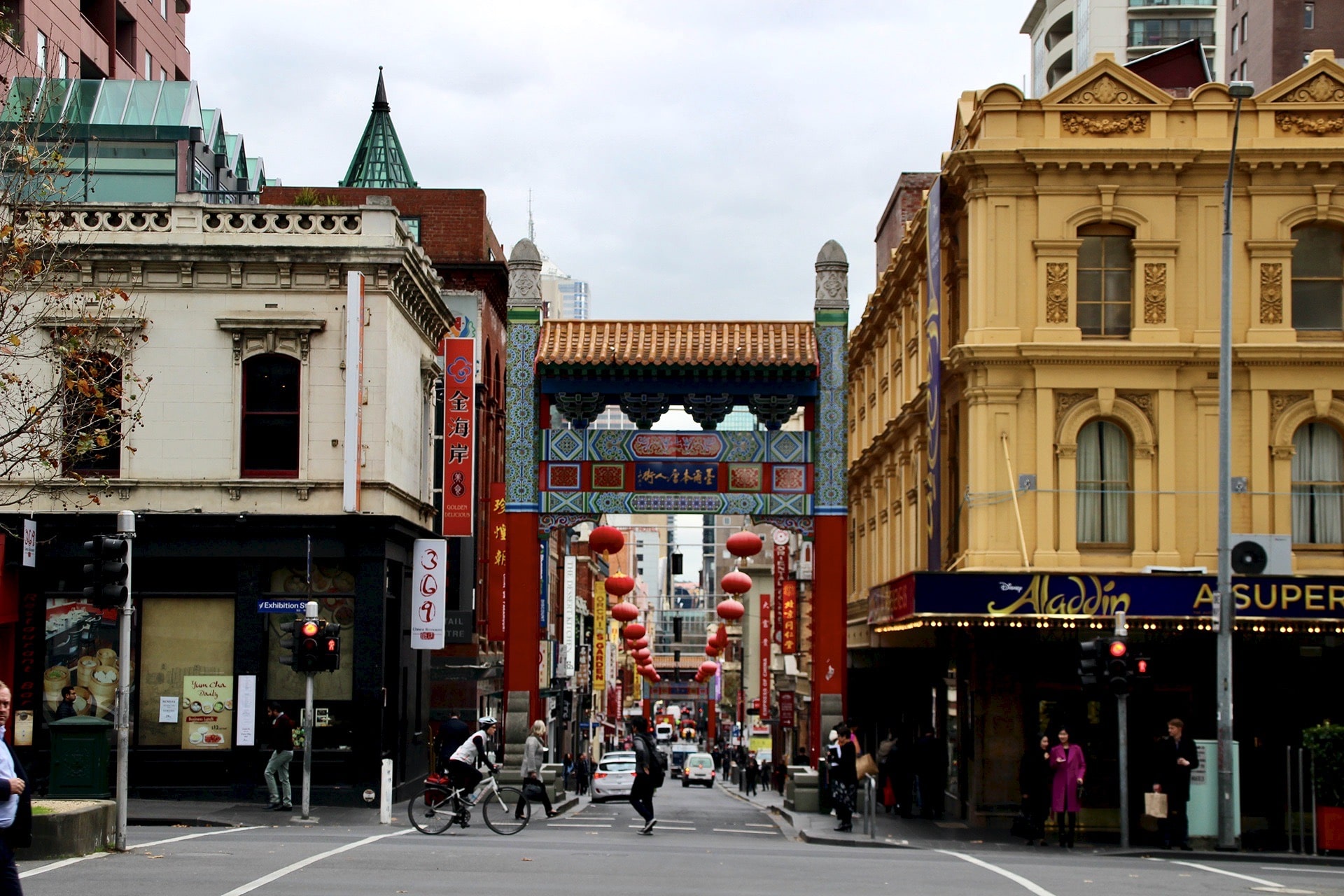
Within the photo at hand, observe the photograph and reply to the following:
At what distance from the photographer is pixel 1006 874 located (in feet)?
65.2

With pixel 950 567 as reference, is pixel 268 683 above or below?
below

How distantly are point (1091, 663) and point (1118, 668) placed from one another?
39cm

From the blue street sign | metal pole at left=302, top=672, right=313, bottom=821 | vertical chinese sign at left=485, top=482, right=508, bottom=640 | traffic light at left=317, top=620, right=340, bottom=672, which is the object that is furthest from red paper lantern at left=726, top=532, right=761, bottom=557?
metal pole at left=302, top=672, right=313, bottom=821

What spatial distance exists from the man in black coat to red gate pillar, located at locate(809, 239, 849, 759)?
950cm

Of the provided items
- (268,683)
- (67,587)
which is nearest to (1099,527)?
(268,683)

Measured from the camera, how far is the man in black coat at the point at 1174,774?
2516cm

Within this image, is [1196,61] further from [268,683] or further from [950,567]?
[268,683]

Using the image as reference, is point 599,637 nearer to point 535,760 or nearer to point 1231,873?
point 535,760

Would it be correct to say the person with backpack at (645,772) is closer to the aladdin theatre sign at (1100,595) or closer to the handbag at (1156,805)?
the aladdin theatre sign at (1100,595)

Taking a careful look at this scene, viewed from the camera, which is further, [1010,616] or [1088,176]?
[1088,176]

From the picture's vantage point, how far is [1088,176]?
29984 mm

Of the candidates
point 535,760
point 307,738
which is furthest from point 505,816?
point 535,760

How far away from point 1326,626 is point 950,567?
6799mm

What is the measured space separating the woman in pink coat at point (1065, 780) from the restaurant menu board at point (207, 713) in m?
15.2
